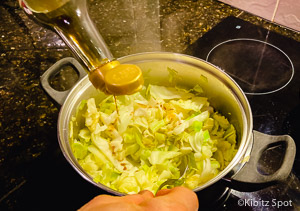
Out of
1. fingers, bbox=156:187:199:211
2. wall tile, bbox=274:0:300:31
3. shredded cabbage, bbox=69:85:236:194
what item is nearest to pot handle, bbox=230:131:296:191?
shredded cabbage, bbox=69:85:236:194

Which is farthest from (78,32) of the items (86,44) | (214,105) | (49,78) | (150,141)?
(214,105)

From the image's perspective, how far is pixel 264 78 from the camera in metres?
1.15

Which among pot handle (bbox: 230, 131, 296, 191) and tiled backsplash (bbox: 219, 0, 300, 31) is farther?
tiled backsplash (bbox: 219, 0, 300, 31)

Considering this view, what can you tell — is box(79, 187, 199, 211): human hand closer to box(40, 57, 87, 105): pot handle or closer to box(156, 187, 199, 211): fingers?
box(156, 187, 199, 211): fingers

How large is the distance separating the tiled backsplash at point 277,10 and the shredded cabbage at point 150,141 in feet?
2.27

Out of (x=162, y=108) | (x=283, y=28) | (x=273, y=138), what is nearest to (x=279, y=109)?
(x=273, y=138)

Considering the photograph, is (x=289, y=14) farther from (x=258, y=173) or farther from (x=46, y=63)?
(x=46, y=63)

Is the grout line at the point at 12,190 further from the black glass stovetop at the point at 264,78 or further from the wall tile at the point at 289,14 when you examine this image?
the wall tile at the point at 289,14

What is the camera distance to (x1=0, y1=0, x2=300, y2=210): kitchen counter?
88 cm

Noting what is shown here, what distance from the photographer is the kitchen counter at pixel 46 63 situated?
0.88 meters

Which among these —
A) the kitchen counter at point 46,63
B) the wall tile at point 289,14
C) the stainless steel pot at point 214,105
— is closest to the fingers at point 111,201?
the stainless steel pot at point 214,105

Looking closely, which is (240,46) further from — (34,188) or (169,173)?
(34,188)

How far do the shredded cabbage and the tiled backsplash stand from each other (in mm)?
691

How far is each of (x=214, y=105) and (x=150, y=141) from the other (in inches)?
11.4
